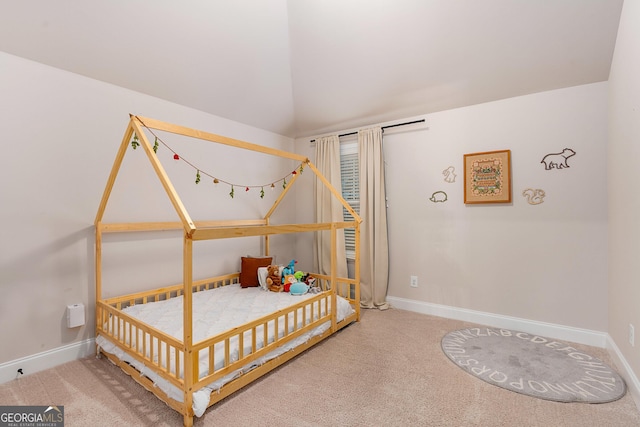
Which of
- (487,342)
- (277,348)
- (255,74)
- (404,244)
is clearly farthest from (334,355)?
(255,74)

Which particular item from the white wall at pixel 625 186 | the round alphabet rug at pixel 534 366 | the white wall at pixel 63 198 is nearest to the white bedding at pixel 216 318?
the white wall at pixel 63 198

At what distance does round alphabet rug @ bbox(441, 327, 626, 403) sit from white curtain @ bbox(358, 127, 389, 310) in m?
0.96

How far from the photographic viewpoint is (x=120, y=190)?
2551mm

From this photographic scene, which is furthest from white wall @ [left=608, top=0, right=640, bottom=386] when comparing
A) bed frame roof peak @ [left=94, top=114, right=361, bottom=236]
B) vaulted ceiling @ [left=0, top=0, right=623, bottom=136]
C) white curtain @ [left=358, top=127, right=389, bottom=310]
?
Result: bed frame roof peak @ [left=94, top=114, right=361, bottom=236]

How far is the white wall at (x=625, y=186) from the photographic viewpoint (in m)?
1.79

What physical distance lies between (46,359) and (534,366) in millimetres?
3499

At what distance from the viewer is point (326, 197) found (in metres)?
3.91

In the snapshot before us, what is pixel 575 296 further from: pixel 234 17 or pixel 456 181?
pixel 234 17

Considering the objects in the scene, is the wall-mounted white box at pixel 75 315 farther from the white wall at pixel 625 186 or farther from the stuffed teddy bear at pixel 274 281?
the white wall at pixel 625 186

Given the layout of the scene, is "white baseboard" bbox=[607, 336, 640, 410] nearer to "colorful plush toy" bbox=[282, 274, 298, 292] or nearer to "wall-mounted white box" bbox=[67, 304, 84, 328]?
"colorful plush toy" bbox=[282, 274, 298, 292]

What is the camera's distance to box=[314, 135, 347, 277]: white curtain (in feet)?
12.6

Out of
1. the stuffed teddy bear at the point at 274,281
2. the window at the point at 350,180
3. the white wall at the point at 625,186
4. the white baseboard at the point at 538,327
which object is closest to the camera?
the white wall at the point at 625,186

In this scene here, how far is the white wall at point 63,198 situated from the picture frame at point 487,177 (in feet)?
9.35

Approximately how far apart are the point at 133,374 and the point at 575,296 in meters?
3.48
